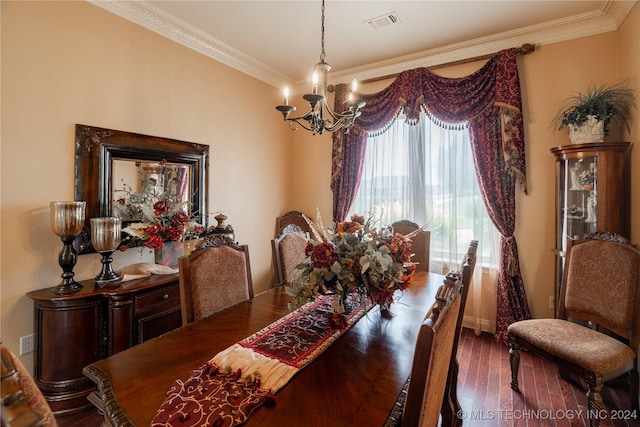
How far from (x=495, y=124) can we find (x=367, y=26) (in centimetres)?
152

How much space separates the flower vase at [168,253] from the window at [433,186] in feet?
6.52

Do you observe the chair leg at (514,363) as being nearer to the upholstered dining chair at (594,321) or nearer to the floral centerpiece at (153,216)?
the upholstered dining chair at (594,321)

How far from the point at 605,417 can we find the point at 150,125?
3.92 meters

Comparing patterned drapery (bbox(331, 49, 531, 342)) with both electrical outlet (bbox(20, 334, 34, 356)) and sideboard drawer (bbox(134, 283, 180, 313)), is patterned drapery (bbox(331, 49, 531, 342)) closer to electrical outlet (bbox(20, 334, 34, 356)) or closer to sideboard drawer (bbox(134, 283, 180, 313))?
sideboard drawer (bbox(134, 283, 180, 313))

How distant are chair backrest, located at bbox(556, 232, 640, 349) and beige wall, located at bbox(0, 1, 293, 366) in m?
3.18

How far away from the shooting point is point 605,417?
1912mm

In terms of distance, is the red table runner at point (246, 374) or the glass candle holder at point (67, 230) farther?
the glass candle holder at point (67, 230)

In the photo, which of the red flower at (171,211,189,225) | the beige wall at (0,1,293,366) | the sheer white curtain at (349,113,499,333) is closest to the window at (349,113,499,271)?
the sheer white curtain at (349,113,499,333)

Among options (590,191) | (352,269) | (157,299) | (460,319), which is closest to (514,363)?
(460,319)

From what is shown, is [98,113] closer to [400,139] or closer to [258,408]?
[258,408]

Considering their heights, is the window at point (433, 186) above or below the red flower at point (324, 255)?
above

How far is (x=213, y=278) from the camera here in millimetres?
1769

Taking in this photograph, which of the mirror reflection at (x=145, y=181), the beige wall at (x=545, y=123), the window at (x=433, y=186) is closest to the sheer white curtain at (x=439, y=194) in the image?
the window at (x=433, y=186)

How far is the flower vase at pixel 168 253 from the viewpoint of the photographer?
2496mm
